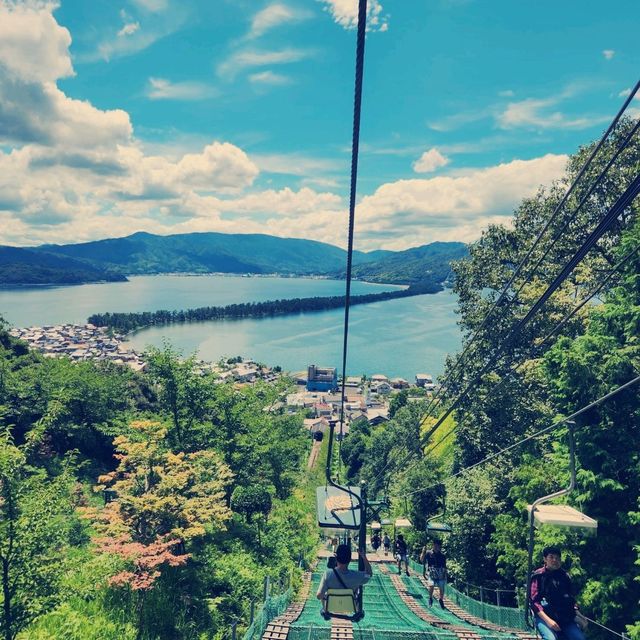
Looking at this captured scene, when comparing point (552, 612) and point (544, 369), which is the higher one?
point (544, 369)

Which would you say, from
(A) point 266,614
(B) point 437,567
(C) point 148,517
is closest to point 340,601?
(A) point 266,614

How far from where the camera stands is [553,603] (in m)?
5.41

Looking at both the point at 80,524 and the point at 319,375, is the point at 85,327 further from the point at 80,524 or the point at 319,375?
the point at 80,524

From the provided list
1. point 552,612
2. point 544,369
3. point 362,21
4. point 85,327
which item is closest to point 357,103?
point 362,21

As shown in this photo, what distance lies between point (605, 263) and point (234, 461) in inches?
702

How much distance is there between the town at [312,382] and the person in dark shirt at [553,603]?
58.8 meters

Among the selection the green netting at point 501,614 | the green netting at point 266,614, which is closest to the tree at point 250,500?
the green netting at point 266,614

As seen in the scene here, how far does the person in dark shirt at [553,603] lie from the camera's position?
17.3 ft

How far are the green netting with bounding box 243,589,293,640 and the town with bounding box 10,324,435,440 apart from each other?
54494 mm

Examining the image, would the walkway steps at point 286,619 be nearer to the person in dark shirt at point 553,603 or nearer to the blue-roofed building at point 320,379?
the person in dark shirt at point 553,603

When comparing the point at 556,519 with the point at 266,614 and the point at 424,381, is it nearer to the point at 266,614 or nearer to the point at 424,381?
the point at 266,614

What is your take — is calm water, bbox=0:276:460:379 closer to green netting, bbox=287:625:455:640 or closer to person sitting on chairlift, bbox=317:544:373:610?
green netting, bbox=287:625:455:640

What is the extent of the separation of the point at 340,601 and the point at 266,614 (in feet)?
9.44

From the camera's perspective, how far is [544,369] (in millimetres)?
12070
